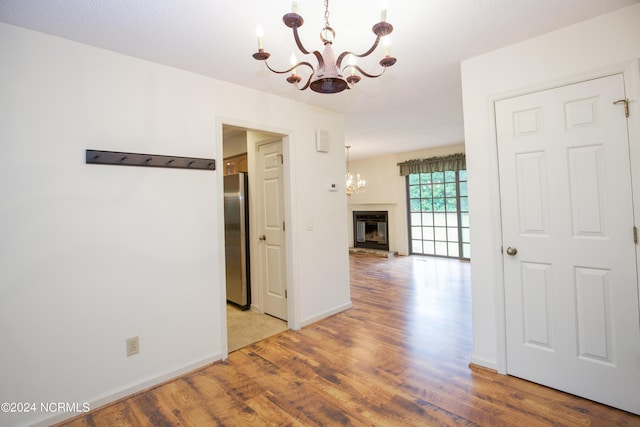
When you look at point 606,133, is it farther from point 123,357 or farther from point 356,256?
point 356,256

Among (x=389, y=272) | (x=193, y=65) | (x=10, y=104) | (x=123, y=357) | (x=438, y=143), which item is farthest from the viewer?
(x=438, y=143)

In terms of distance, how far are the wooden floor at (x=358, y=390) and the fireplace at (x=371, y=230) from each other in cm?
455

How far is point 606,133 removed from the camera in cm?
191

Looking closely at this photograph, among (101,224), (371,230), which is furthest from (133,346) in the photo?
(371,230)

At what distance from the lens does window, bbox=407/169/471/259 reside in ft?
21.9

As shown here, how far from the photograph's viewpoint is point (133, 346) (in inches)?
86.7

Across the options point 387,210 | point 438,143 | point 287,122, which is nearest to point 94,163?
point 287,122

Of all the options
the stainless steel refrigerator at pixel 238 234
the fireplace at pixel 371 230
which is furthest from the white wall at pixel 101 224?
the fireplace at pixel 371 230

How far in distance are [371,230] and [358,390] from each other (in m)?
6.15

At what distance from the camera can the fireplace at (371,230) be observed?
25.8 ft

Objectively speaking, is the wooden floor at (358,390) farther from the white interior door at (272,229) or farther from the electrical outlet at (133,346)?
the white interior door at (272,229)

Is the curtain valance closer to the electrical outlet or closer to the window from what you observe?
the window

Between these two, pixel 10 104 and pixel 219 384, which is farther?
pixel 219 384

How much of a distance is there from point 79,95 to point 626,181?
11.4ft
